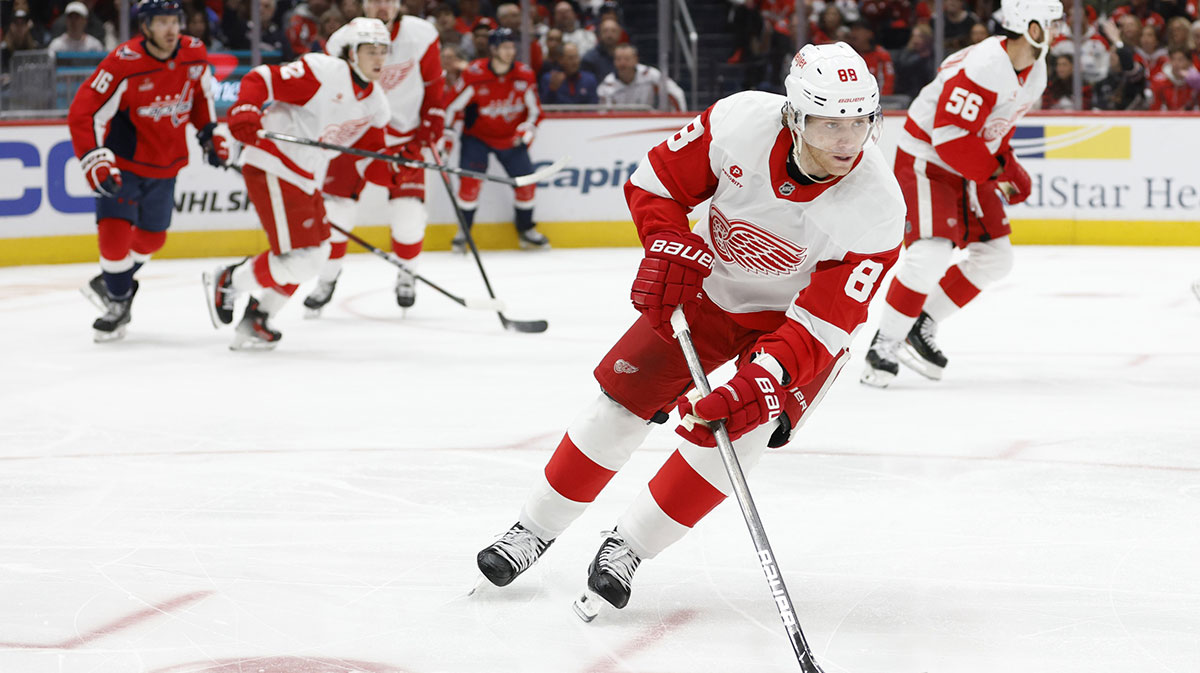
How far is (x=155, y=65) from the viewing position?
5137 mm

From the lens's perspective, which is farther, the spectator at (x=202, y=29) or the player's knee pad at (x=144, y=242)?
the spectator at (x=202, y=29)

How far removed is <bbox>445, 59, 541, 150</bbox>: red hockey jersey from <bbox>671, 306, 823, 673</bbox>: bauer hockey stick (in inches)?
239

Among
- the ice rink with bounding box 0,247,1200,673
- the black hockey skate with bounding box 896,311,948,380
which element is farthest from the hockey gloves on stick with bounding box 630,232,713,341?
the black hockey skate with bounding box 896,311,948,380

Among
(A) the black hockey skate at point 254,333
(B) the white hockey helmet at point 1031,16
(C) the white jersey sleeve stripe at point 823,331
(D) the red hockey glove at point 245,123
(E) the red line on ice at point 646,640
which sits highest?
(B) the white hockey helmet at point 1031,16

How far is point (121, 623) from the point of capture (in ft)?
7.47

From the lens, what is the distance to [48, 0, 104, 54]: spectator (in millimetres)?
7684

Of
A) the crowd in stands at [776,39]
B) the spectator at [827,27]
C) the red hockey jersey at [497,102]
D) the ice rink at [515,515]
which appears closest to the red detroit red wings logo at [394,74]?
the ice rink at [515,515]

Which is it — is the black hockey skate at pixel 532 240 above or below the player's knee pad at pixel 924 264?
below

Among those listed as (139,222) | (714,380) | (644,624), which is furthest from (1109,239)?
(644,624)

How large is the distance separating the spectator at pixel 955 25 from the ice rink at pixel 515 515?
3490mm

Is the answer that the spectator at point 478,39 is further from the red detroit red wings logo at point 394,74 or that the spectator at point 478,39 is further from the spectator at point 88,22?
the red detroit red wings logo at point 394,74

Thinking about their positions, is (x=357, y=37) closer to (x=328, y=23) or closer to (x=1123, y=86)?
(x=328, y=23)

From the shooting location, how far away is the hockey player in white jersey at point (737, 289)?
214 centimetres

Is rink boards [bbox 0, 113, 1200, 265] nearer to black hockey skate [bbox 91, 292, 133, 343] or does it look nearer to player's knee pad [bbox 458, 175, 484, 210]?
player's knee pad [bbox 458, 175, 484, 210]
